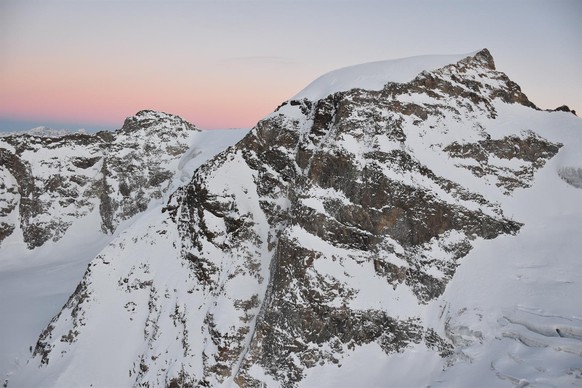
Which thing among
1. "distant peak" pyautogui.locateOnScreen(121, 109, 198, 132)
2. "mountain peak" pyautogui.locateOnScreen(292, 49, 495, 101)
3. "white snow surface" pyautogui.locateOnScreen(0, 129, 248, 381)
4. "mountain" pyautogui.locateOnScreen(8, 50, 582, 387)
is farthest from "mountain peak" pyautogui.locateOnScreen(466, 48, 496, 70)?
"distant peak" pyautogui.locateOnScreen(121, 109, 198, 132)

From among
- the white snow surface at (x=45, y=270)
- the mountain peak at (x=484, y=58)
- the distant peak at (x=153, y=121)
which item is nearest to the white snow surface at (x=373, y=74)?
the mountain peak at (x=484, y=58)

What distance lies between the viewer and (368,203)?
123ft

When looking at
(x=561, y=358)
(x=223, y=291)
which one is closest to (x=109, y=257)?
(x=223, y=291)

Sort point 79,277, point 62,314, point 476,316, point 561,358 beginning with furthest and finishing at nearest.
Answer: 1. point 79,277
2. point 62,314
3. point 476,316
4. point 561,358

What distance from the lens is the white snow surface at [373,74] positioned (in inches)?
1679

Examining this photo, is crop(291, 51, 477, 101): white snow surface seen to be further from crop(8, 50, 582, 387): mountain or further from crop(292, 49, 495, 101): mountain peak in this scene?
crop(8, 50, 582, 387): mountain

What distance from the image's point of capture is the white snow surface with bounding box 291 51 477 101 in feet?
140

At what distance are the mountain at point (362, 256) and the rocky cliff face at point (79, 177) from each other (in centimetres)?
2457

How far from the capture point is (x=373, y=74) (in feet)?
144

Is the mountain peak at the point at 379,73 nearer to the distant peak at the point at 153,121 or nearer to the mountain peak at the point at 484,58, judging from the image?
the mountain peak at the point at 484,58

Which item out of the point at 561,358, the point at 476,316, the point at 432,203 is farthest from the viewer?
the point at 432,203

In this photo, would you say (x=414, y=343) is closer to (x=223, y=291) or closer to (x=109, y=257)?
(x=223, y=291)

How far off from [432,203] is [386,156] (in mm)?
5807

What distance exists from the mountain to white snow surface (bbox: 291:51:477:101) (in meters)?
0.25
